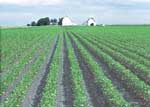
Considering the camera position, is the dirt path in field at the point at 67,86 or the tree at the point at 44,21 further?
the tree at the point at 44,21

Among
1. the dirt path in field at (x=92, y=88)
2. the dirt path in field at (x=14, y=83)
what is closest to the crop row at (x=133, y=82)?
the dirt path in field at (x=92, y=88)

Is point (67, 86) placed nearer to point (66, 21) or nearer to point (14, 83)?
point (14, 83)

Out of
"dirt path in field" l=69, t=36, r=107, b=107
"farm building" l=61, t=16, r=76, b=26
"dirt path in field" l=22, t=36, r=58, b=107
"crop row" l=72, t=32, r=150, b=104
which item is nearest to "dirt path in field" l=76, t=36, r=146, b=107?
"crop row" l=72, t=32, r=150, b=104

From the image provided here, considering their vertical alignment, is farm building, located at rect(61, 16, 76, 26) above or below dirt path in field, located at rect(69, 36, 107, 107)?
below

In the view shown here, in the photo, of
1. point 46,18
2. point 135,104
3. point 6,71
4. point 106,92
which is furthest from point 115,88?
point 46,18

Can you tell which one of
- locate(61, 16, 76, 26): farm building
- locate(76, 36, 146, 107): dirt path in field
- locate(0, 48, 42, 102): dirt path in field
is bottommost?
locate(61, 16, 76, 26): farm building

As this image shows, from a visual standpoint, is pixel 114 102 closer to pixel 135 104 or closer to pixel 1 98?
pixel 135 104

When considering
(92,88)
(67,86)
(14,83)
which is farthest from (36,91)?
(14,83)

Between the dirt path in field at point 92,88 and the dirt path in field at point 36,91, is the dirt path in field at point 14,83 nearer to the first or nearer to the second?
the dirt path in field at point 36,91

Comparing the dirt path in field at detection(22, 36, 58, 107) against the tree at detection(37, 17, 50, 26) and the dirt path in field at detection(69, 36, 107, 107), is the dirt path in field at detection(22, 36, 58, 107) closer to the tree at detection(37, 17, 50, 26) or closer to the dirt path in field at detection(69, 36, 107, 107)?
the dirt path in field at detection(69, 36, 107, 107)

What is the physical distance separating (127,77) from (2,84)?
3863 mm

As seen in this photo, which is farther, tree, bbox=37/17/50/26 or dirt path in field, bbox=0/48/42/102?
tree, bbox=37/17/50/26

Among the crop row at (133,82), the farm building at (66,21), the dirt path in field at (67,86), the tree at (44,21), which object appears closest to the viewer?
the dirt path in field at (67,86)

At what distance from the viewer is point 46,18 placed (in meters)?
150
